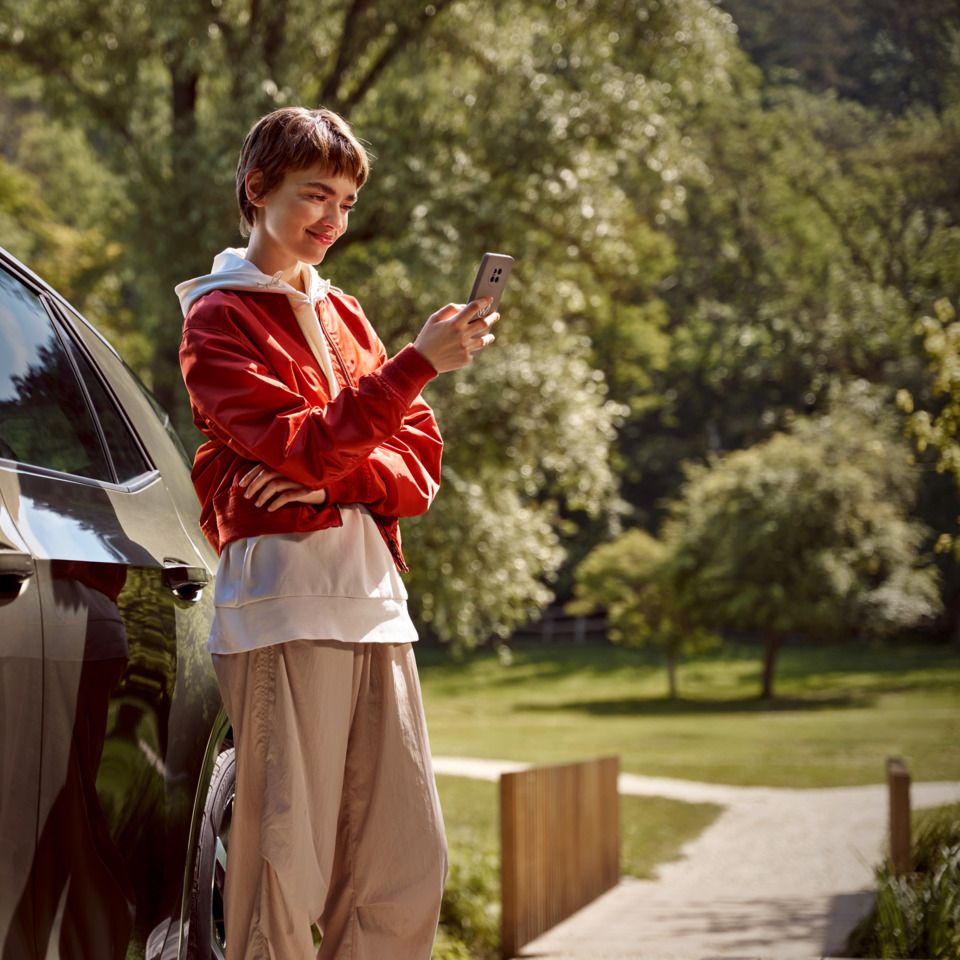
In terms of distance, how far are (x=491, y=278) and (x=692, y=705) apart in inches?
1041

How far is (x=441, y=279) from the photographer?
10648 mm

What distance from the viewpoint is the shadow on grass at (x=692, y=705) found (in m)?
25.5

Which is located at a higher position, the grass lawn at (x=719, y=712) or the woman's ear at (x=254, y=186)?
the woman's ear at (x=254, y=186)

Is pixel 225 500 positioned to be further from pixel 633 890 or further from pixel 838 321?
pixel 838 321

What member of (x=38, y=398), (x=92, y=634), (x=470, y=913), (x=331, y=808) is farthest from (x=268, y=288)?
(x=470, y=913)

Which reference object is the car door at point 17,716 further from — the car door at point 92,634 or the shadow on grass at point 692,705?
Answer: the shadow on grass at point 692,705

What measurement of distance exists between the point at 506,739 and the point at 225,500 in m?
20.2

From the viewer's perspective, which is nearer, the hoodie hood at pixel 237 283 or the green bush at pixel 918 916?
the hoodie hood at pixel 237 283

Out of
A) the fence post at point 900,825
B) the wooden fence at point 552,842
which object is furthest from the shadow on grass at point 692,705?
the fence post at point 900,825

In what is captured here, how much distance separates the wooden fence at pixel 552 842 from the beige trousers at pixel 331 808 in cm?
480

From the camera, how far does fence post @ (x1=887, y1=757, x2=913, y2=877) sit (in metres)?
5.67

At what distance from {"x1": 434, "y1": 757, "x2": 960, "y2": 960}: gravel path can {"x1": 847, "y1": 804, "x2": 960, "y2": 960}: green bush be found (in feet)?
1.32

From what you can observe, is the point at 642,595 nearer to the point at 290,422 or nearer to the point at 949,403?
the point at 949,403

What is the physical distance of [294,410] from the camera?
2176 mm
